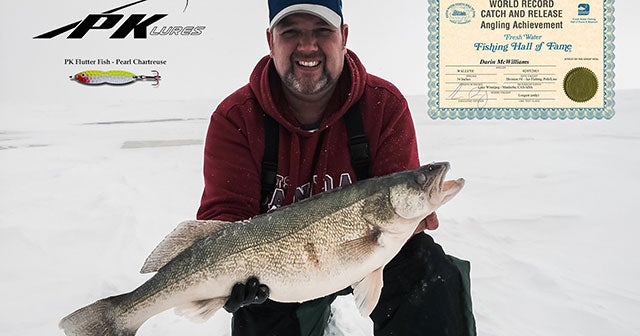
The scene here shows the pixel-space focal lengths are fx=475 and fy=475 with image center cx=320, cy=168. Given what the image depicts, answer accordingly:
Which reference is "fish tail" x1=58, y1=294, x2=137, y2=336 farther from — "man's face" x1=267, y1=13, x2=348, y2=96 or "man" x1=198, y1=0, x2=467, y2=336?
"man's face" x1=267, y1=13, x2=348, y2=96

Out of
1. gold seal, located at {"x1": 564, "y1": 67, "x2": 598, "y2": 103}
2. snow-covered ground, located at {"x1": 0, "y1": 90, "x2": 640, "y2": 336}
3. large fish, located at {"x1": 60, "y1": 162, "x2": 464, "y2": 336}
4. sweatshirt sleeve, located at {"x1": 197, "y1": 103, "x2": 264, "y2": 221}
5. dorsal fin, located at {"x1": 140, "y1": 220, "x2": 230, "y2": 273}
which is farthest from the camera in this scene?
gold seal, located at {"x1": 564, "y1": 67, "x2": 598, "y2": 103}

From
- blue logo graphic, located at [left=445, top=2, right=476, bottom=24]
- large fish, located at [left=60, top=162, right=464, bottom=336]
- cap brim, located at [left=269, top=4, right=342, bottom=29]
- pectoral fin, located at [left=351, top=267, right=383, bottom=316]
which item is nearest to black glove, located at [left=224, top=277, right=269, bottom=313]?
large fish, located at [left=60, top=162, right=464, bottom=336]

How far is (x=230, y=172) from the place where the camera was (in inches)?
87.3

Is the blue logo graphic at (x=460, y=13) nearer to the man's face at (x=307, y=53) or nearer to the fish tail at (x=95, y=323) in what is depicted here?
the man's face at (x=307, y=53)

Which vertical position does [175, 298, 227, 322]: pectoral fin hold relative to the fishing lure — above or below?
below

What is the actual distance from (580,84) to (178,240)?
4709 millimetres

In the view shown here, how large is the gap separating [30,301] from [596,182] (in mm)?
5168

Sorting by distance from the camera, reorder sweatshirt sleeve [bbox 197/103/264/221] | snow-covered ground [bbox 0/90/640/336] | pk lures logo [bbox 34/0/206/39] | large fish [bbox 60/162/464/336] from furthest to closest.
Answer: pk lures logo [bbox 34/0/206/39]
snow-covered ground [bbox 0/90/640/336]
sweatshirt sleeve [bbox 197/103/264/221]
large fish [bbox 60/162/464/336]

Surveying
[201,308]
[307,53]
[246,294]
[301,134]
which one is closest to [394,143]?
[301,134]

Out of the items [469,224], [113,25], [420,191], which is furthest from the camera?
[113,25]

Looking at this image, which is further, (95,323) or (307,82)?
(307,82)

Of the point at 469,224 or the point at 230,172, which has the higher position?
the point at 230,172

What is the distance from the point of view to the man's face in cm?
225

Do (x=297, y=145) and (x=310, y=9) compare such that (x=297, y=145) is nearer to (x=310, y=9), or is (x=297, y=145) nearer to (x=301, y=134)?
(x=301, y=134)
